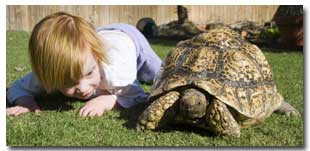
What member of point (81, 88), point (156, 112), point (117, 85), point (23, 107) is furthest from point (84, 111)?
point (156, 112)

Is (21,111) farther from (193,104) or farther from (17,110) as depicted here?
(193,104)

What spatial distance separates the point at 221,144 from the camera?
7.73 ft

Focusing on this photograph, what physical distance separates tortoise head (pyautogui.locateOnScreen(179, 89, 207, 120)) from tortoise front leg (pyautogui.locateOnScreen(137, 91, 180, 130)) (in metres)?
0.11

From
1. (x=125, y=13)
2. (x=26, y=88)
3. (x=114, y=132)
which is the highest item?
(x=125, y=13)

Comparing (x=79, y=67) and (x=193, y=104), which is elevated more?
(x=79, y=67)

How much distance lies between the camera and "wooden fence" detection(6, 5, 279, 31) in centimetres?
446

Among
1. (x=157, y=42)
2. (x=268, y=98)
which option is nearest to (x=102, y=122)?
(x=268, y=98)

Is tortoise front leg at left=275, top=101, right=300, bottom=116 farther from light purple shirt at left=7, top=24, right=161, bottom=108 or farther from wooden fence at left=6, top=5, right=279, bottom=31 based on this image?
wooden fence at left=6, top=5, right=279, bottom=31

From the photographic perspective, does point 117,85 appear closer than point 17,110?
No

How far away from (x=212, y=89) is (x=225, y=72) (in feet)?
0.51

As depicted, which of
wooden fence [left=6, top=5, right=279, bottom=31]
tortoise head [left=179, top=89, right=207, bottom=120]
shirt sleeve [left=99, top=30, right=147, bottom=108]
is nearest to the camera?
tortoise head [left=179, top=89, right=207, bottom=120]

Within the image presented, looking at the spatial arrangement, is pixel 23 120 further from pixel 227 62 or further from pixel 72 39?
pixel 227 62

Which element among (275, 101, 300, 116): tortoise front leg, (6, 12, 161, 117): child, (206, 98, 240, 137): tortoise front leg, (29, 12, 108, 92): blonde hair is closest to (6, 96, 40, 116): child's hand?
(6, 12, 161, 117): child

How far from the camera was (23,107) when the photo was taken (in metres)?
3.03
